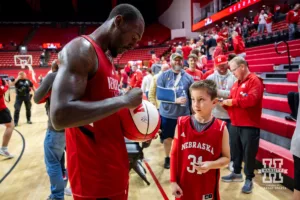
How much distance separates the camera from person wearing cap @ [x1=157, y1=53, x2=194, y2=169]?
13.3ft

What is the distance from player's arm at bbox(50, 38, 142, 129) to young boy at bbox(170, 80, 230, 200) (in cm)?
86

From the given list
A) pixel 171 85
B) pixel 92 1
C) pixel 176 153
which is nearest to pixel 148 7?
pixel 92 1

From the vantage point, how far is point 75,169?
4.15ft

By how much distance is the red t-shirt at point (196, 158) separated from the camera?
185cm

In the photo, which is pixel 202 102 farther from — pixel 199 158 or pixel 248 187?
pixel 248 187

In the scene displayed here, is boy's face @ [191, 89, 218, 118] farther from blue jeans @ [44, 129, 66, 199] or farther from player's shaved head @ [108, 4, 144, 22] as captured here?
blue jeans @ [44, 129, 66, 199]

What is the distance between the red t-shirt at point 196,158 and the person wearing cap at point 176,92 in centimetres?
209

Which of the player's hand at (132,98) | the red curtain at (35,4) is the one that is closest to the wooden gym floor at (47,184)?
the player's hand at (132,98)

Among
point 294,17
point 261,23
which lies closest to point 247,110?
point 294,17

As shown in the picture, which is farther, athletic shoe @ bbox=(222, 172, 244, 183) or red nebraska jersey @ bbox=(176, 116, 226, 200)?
athletic shoe @ bbox=(222, 172, 244, 183)

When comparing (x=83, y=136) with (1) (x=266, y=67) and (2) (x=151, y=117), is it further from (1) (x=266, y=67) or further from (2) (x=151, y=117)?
(1) (x=266, y=67)

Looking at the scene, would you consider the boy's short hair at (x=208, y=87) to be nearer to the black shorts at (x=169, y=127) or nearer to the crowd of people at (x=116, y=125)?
the crowd of people at (x=116, y=125)

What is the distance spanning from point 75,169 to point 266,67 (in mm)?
7522

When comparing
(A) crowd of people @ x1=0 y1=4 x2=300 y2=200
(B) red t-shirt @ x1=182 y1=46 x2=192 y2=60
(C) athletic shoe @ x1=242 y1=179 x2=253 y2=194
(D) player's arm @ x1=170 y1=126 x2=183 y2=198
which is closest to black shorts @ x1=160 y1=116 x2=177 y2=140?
(A) crowd of people @ x1=0 y1=4 x2=300 y2=200
